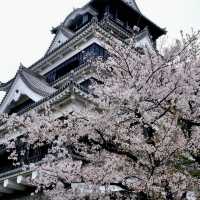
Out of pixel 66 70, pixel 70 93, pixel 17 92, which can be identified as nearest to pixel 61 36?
pixel 66 70

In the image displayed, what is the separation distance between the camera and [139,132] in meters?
8.51

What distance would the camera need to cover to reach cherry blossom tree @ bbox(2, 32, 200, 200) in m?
7.60

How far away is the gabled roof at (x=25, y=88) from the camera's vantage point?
776 inches

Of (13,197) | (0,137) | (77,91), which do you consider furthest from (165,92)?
(0,137)

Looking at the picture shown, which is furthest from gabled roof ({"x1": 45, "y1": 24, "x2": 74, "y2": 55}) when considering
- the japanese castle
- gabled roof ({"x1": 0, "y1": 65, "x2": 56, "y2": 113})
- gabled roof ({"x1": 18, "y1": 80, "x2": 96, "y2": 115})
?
gabled roof ({"x1": 18, "y1": 80, "x2": 96, "y2": 115})

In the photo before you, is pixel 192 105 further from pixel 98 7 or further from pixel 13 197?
pixel 98 7

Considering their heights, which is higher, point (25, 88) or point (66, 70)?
point (66, 70)

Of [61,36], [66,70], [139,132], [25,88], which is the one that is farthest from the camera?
[61,36]

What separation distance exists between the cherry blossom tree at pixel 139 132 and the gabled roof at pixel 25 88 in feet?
31.3

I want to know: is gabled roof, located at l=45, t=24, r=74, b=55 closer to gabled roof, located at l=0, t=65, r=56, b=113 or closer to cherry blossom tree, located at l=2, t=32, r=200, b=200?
gabled roof, located at l=0, t=65, r=56, b=113

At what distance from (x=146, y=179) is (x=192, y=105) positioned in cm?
270

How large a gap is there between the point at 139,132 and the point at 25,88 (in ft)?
43.9

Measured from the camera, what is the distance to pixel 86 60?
19578mm

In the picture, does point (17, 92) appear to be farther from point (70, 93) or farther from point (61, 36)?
point (70, 93)
